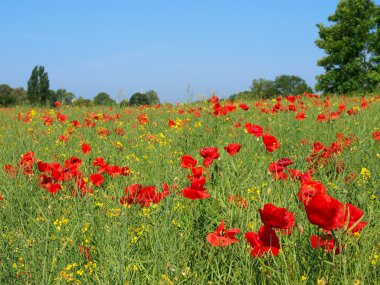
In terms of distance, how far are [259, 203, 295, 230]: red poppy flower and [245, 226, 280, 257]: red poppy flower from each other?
7 cm

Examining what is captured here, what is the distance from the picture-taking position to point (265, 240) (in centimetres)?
148

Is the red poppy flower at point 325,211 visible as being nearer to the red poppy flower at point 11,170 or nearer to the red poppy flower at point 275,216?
the red poppy flower at point 275,216

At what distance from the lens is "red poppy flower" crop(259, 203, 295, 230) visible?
1.33 m

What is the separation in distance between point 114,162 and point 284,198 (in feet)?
6.99

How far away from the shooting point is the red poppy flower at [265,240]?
1454mm

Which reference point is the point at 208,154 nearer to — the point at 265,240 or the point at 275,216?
the point at 265,240

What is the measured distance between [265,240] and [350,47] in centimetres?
3230

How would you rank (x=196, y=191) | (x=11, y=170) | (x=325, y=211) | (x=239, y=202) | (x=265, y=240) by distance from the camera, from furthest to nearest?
(x=11, y=170), (x=239, y=202), (x=196, y=191), (x=265, y=240), (x=325, y=211)

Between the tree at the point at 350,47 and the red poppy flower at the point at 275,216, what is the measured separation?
31.0 m

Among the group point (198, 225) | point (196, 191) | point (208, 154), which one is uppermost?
point (208, 154)

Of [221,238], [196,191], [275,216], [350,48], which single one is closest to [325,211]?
[275,216]

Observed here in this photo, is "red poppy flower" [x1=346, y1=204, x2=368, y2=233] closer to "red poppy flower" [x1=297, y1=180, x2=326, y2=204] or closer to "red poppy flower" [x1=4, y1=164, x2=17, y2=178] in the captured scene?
"red poppy flower" [x1=297, y1=180, x2=326, y2=204]

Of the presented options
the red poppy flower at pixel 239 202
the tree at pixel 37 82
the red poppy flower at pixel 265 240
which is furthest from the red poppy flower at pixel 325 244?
the tree at pixel 37 82

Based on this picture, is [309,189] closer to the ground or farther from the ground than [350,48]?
closer to the ground
